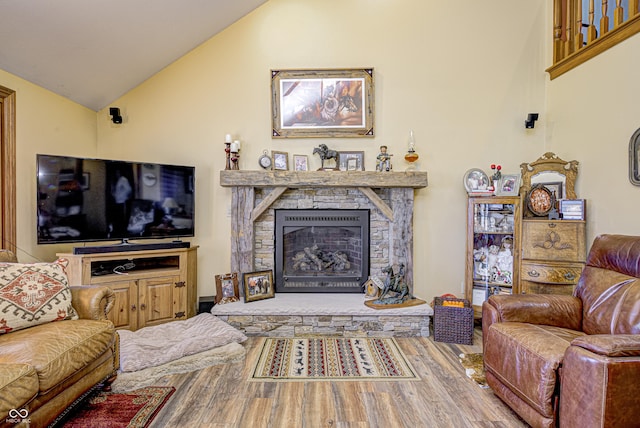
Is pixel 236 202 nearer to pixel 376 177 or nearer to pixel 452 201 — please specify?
pixel 376 177

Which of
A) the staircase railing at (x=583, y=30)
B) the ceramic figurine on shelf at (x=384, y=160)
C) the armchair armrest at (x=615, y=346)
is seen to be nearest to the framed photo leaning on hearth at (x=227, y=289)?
the ceramic figurine on shelf at (x=384, y=160)

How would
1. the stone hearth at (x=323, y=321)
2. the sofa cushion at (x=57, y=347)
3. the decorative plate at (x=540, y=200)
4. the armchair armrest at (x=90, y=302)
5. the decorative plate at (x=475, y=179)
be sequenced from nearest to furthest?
the sofa cushion at (x=57, y=347)
the armchair armrest at (x=90, y=302)
the stone hearth at (x=323, y=321)
the decorative plate at (x=540, y=200)
the decorative plate at (x=475, y=179)

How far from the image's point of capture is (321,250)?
368 centimetres

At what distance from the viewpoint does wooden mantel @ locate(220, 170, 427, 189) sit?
329 centimetres

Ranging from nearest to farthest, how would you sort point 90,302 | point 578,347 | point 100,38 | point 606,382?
point 606,382, point 578,347, point 90,302, point 100,38

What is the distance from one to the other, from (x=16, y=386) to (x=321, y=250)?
268cm

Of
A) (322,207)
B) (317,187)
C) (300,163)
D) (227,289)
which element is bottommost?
(227,289)

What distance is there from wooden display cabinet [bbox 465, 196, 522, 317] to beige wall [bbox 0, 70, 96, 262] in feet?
13.4

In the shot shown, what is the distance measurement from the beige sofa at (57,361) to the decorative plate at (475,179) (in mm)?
3346

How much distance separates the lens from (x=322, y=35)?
Answer: 11.7ft

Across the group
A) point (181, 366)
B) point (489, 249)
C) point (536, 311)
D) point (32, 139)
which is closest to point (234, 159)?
point (32, 139)

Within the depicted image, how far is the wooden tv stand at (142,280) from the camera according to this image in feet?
9.31

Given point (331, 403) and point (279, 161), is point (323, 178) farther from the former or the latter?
point (331, 403)

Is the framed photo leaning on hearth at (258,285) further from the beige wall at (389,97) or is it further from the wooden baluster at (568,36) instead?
the wooden baluster at (568,36)
